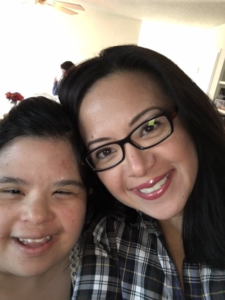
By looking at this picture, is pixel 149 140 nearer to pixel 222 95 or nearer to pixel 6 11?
pixel 222 95

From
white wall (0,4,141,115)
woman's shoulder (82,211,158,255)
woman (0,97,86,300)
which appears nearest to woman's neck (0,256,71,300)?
woman (0,97,86,300)

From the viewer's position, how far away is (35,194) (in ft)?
2.52

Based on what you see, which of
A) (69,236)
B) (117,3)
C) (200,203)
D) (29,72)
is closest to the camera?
(69,236)

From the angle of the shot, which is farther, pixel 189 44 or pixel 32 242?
pixel 189 44

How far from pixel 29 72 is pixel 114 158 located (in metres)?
5.58

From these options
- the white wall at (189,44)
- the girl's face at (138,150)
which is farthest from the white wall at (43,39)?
the girl's face at (138,150)

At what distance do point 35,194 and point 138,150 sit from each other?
35 centimetres

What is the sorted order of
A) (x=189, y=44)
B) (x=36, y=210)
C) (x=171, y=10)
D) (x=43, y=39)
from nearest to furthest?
1. (x=36, y=210)
2. (x=171, y=10)
3. (x=43, y=39)
4. (x=189, y=44)

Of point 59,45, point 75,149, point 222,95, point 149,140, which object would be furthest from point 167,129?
point 59,45

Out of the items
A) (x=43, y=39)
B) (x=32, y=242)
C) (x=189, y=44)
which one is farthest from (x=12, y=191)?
(x=189, y=44)

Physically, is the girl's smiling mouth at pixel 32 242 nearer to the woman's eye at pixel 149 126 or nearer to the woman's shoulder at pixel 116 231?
the woman's shoulder at pixel 116 231

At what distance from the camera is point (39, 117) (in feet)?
2.80

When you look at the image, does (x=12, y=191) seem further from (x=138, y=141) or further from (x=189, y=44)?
(x=189, y=44)

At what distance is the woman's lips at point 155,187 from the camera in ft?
2.84
